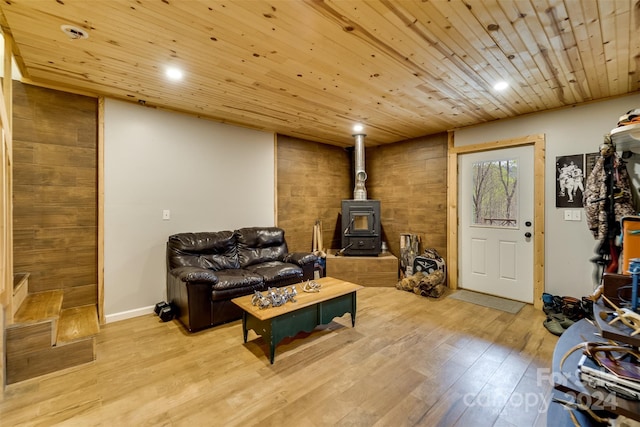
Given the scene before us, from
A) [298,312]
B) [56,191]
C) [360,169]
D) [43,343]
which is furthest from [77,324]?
[360,169]

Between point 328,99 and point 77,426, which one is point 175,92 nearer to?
point 328,99

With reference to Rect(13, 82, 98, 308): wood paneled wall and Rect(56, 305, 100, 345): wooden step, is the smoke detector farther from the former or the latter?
Rect(56, 305, 100, 345): wooden step

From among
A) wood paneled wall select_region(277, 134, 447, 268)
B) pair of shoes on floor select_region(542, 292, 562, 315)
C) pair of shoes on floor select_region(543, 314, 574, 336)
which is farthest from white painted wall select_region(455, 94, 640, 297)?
wood paneled wall select_region(277, 134, 447, 268)

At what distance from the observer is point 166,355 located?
242 centimetres

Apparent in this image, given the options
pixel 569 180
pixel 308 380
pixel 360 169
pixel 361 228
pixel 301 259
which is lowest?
pixel 308 380

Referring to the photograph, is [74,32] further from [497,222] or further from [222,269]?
[497,222]

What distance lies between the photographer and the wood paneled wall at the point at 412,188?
4.45 metres

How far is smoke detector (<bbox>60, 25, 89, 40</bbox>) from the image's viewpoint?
5.99 ft

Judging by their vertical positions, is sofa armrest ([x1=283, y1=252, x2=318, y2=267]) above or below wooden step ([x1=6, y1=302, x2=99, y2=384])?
above

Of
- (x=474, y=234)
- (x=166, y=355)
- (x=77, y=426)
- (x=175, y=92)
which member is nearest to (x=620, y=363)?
(x=77, y=426)

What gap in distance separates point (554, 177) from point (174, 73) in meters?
4.19

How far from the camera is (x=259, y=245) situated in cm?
396

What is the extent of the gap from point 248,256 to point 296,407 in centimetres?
224

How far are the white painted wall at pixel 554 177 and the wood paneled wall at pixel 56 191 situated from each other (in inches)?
200
